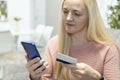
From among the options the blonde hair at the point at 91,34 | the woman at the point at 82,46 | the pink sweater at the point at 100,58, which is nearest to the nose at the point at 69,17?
the woman at the point at 82,46

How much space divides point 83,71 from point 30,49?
0.27 meters

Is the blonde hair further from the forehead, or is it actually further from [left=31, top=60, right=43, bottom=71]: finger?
[left=31, top=60, right=43, bottom=71]: finger

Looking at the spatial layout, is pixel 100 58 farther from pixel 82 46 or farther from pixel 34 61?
pixel 34 61

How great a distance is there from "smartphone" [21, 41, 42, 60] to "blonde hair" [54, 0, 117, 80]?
25cm

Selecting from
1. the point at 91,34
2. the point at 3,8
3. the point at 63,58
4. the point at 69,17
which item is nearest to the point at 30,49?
the point at 63,58

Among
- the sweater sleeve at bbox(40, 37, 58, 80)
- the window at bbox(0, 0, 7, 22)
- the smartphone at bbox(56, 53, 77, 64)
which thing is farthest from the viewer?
the window at bbox(0, 0, 7, 22)

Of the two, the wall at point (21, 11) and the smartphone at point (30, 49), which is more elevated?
the smartphone at point (30, 49)

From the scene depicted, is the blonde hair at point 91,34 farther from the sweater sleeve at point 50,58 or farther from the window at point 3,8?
the window at point 3,8

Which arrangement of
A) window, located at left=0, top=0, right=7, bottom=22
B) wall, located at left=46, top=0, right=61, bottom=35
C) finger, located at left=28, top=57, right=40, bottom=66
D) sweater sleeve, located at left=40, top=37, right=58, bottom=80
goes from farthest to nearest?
1. wall, located at left=46, top=0, right=61, bottom=35
2. window, located at left=0, top=0, right=7, bottom=22
3. sweater sleeve, located at left=40, top=37, right=58, bottom=80
4. finger, located at left=28, top=57, right=40, bottom=66

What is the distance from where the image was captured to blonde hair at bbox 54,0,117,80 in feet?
4.75

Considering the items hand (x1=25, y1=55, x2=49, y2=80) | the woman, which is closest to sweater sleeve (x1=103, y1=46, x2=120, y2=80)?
the woman

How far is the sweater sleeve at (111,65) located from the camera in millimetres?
1427

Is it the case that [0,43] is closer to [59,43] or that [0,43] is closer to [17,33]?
[17,33]

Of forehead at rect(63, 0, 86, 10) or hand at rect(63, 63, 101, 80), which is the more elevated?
forehead at rect(63, 0, 86, 10)
